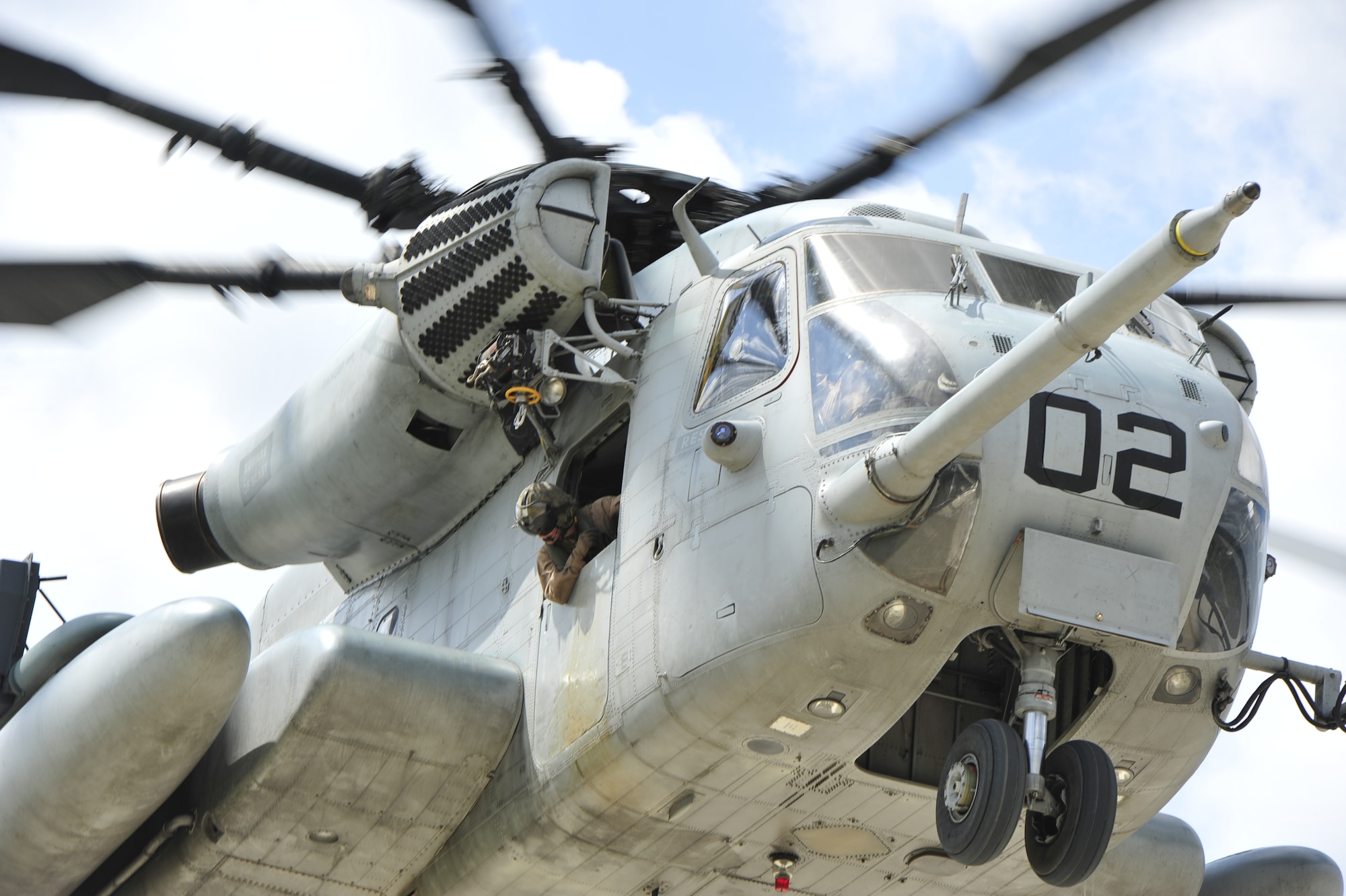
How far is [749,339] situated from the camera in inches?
327

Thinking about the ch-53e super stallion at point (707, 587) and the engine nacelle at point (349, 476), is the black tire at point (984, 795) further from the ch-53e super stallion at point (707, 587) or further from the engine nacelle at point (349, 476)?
the engine nacelle at point (349, 476)

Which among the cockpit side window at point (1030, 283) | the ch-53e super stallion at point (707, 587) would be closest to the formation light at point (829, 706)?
the ch-53e super stallion at point (707, 587)

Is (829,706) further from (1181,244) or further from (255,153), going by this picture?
(255,153)

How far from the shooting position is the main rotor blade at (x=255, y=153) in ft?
26.1

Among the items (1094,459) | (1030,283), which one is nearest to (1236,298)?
(1030,283)

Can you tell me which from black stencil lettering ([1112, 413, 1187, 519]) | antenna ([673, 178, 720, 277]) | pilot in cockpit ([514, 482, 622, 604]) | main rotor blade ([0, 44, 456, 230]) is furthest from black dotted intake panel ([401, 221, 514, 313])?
black stencil lettering ([1112, 413, 1187, 519])

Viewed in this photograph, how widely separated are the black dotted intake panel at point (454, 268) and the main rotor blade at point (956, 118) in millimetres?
1753

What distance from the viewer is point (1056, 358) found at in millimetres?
6602

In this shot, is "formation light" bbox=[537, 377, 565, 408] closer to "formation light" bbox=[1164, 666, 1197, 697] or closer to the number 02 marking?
the number 02 marking

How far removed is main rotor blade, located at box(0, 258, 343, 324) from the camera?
→ 8.15m

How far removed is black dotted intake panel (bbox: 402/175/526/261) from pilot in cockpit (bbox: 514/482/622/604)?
1.51m

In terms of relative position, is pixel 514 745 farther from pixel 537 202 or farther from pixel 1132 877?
pixel 1132 877

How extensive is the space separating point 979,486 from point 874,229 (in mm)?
1778

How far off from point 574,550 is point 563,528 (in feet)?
0.41
